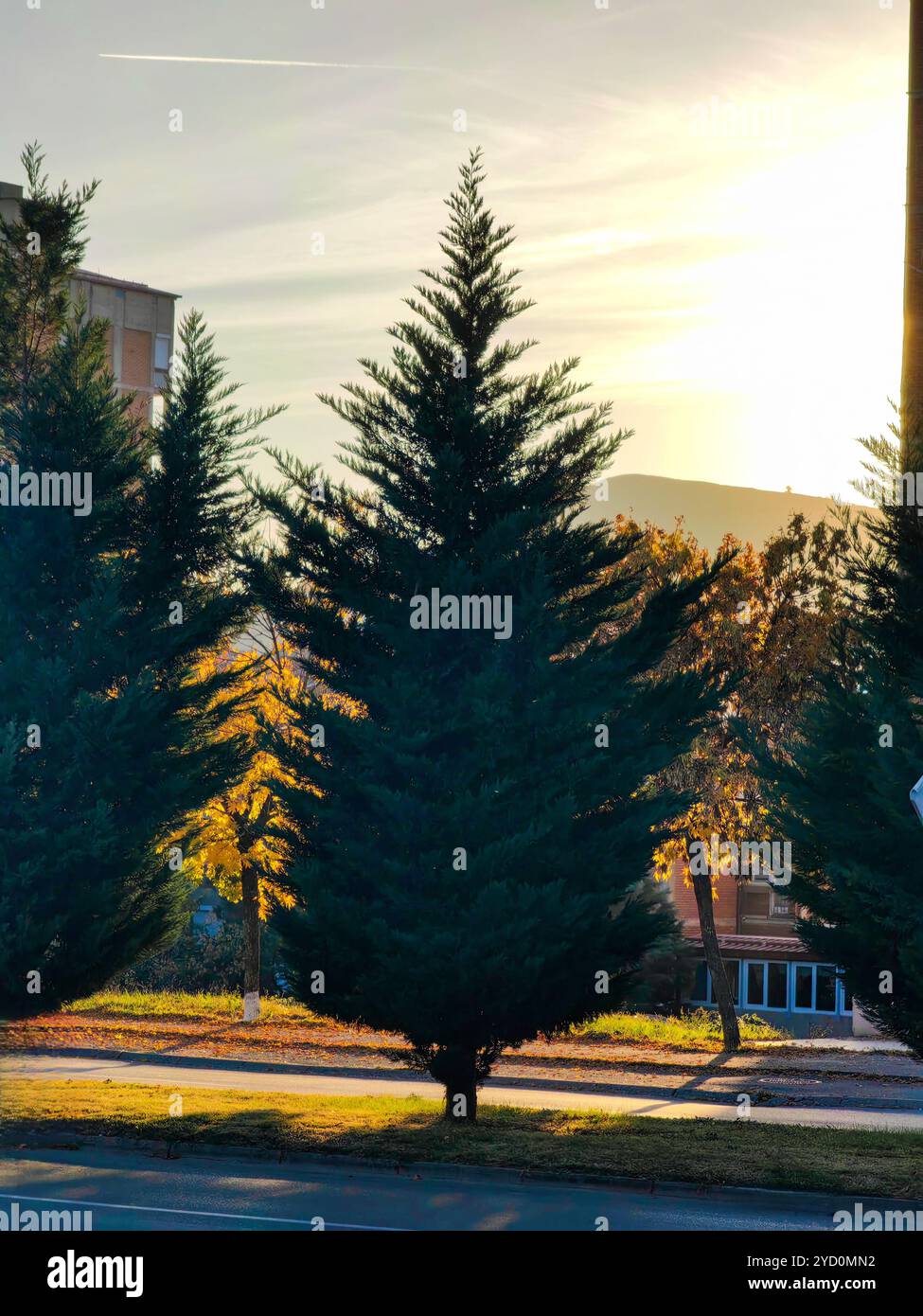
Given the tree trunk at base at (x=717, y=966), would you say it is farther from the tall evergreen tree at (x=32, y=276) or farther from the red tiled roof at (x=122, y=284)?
the red tiled roof at (x=122, y=284)

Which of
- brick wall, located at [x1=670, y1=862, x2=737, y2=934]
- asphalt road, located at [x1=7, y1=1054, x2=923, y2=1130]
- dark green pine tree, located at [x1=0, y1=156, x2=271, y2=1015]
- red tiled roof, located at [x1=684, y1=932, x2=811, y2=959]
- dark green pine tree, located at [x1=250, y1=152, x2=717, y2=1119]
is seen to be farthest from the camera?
brick wall, located at [x1=670, y1=862, x2=737, y2=934]

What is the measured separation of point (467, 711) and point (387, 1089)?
1131cm

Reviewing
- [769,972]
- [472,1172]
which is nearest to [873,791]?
[472,1172]

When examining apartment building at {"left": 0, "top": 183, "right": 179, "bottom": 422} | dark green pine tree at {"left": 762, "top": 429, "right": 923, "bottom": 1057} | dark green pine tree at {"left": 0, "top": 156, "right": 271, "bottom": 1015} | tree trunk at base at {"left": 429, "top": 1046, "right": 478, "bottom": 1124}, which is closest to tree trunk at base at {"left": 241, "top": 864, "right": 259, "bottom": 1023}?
dark green pine tree at {"left": 0, "top": 156, "right": 271, "bottom": 1015}

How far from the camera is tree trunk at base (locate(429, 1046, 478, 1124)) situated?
59.4 ft

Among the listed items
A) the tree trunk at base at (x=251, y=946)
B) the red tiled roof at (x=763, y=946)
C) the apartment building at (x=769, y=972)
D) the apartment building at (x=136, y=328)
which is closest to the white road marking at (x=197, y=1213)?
the tree trunk at base at (x=251, y=946)

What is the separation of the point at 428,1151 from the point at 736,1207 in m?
3.48

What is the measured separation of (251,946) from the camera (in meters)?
36.4

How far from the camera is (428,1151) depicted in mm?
15820

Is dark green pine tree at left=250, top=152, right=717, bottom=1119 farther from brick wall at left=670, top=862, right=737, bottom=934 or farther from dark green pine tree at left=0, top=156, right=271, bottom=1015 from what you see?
brick wall at left=670, top=862, right=737, bottom=934

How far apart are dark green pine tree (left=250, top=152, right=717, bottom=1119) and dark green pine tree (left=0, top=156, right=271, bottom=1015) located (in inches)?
76.7

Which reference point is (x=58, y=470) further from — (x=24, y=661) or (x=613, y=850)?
(x=613, y=850)
